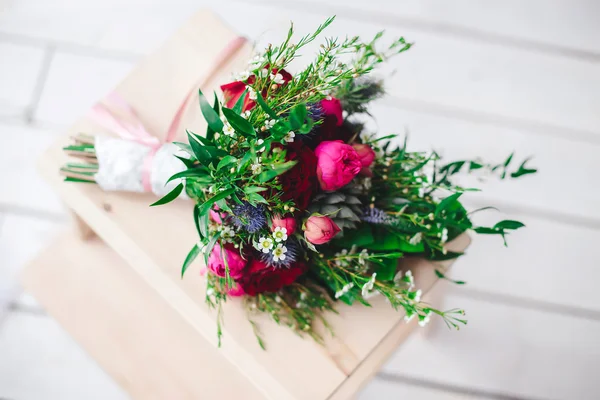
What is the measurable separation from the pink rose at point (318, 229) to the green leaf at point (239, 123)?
0.13 meters

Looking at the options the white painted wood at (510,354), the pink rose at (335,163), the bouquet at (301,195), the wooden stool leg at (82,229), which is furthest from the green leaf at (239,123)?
the white painted wood at (510,354)

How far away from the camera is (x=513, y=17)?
1.63 m

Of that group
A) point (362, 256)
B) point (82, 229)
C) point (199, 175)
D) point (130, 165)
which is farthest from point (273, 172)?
point (82, 229)

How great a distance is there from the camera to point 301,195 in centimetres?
67

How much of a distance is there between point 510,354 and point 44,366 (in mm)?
1160

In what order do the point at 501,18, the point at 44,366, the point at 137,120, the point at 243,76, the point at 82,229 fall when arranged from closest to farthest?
the point at 243,76 < the point at 137,120 < the point at 82,229 < the point at 44,366 < the point at 501,18

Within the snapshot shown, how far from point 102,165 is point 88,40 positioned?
0.84 metres

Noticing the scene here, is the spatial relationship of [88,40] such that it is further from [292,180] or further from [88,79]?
[292,180]

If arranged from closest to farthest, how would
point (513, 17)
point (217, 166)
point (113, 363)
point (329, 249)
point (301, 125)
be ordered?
point (301, 125) → point (217, 166) → point (329, 249) → point (113, 363) → point (513, 17)

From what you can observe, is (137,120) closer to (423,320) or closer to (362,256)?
(362,256)

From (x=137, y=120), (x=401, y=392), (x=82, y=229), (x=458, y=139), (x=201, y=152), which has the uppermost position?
(x=82, y=229)

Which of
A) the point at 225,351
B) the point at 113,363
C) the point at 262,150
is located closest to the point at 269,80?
the point at 262,150

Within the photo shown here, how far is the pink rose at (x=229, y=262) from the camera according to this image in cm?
72

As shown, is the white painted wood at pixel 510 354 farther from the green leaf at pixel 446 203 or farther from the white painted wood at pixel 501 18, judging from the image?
the white painted wood at pixel 501 18
